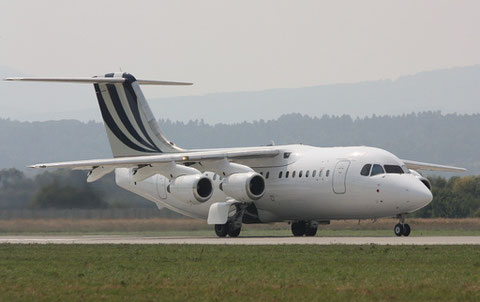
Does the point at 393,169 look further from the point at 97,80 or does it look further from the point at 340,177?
the point at 97,80

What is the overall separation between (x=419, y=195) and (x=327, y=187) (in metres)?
3.58

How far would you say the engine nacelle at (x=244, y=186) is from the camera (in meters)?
36.6

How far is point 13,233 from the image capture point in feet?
150

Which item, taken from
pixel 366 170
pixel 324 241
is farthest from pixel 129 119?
pixel 324 241

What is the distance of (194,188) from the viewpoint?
36.8m

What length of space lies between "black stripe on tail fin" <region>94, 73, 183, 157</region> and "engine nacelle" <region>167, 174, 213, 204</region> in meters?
5.40

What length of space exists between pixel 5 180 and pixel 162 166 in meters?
10.7

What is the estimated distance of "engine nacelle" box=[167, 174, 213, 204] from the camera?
36.8 meters

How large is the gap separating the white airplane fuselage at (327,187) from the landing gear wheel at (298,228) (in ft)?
2.35

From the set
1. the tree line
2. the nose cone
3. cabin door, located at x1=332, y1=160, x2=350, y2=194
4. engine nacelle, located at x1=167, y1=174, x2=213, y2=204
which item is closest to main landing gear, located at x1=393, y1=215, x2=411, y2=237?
the nose cone

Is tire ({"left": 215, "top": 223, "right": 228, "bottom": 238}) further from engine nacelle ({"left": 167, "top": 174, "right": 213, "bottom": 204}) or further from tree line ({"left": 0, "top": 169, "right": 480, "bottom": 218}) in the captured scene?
tree line ({"left": 0, "top": 169, "right": 480, "bottom": 218})
